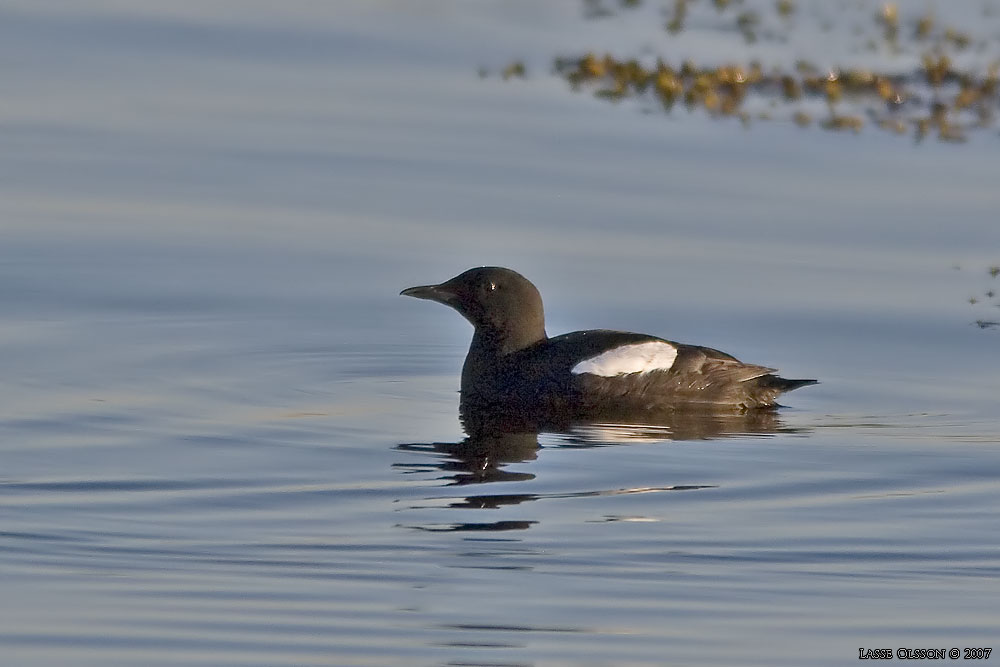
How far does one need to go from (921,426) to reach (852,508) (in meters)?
1.62

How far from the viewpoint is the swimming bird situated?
396 inches

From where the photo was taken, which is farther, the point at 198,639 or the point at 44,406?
the point at 44,406

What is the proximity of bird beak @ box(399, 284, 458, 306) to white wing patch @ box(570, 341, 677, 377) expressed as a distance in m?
1.03

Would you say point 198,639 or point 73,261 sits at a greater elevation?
point 73,261

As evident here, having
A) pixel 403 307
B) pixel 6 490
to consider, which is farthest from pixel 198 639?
pixel 403 307

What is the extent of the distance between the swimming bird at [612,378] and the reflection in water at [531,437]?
90mm

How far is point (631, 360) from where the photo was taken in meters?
10.0

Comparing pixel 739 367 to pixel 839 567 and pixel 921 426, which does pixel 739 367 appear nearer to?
pixel 921 426

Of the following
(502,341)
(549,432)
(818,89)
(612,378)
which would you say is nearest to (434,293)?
(502,341)

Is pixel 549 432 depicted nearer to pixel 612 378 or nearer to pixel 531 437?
pixel 531 437

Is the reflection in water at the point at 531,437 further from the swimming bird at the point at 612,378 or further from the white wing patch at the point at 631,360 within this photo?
the white wing patch at the point at 631,360

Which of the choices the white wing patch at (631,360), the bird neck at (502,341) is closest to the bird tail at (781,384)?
the white wing patch at (631,360)

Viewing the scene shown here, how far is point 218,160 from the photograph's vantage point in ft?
48.3

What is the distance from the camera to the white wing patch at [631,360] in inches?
394
